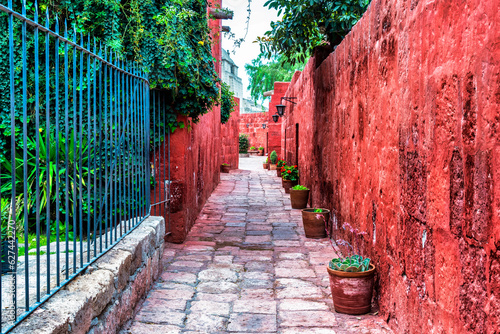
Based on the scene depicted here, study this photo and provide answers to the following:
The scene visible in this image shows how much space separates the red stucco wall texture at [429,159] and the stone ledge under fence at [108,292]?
1.80 m

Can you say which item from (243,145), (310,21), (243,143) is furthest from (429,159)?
(243,145)

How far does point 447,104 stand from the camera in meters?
2.17

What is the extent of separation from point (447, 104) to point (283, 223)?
4833 mm

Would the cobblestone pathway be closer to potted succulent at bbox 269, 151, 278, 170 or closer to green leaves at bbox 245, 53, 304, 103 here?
potted succulent at bbox 269, 151, 278, 170

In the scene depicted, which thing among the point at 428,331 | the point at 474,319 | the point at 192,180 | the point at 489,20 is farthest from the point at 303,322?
the point at 192,180

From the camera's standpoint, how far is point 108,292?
2688 mm

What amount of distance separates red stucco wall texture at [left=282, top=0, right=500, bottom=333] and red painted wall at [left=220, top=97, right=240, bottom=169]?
11.6m

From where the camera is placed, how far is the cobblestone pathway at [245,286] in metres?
3.11

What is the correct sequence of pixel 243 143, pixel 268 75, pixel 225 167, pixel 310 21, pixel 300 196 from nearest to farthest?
pixel 310 21, pixel 300 196, pixel 225 167, pixel 243 143, pixel 268 75

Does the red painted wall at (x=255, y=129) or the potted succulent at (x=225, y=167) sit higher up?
the red painted wall at (x=255, y=129)

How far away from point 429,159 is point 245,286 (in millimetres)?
2114

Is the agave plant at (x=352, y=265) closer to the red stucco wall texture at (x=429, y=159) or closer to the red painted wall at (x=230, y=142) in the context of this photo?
the red stucco wall texture at (x=429, y=159)

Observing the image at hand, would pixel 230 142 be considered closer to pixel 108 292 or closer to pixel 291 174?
pixel 291 174

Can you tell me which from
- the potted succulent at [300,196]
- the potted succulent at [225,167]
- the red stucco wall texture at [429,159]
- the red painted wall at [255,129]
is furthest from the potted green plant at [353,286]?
the red painted wall at [255,129]
